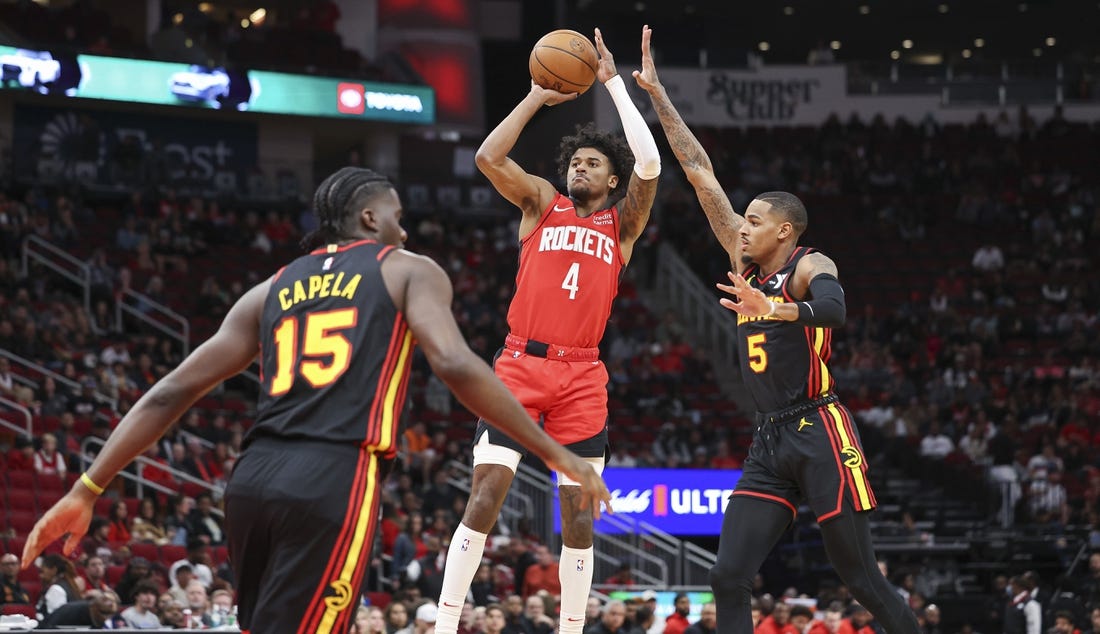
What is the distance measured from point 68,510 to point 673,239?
28.4 meters

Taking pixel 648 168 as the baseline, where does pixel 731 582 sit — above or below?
below

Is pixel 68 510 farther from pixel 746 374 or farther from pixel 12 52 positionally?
pixel 12 52

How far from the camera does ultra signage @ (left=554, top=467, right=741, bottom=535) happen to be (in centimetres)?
2297

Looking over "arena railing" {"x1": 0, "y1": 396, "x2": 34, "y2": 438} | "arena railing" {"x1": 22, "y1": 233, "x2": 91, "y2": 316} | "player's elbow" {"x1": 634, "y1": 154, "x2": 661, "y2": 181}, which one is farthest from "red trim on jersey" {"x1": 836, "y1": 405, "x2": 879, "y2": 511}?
"arena railing" {"x1": 22, "y1": 233, "x2": 91, "y2": 316}

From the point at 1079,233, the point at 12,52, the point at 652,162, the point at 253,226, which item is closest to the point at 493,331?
the point at 253,226

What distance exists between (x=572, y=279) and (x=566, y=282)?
0.04m

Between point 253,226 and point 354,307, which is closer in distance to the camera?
point 354,307

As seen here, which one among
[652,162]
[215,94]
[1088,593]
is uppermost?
[215,94]

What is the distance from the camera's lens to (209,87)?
31.2 metres

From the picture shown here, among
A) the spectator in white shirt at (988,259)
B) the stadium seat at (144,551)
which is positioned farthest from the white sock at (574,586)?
the spectator in white shirt at (988,259)

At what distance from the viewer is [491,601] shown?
17.0 meters

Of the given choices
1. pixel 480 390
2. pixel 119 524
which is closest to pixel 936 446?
pixel 119 524

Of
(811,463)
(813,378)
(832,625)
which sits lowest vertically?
(832,625)

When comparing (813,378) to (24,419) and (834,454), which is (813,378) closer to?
(834,454)
